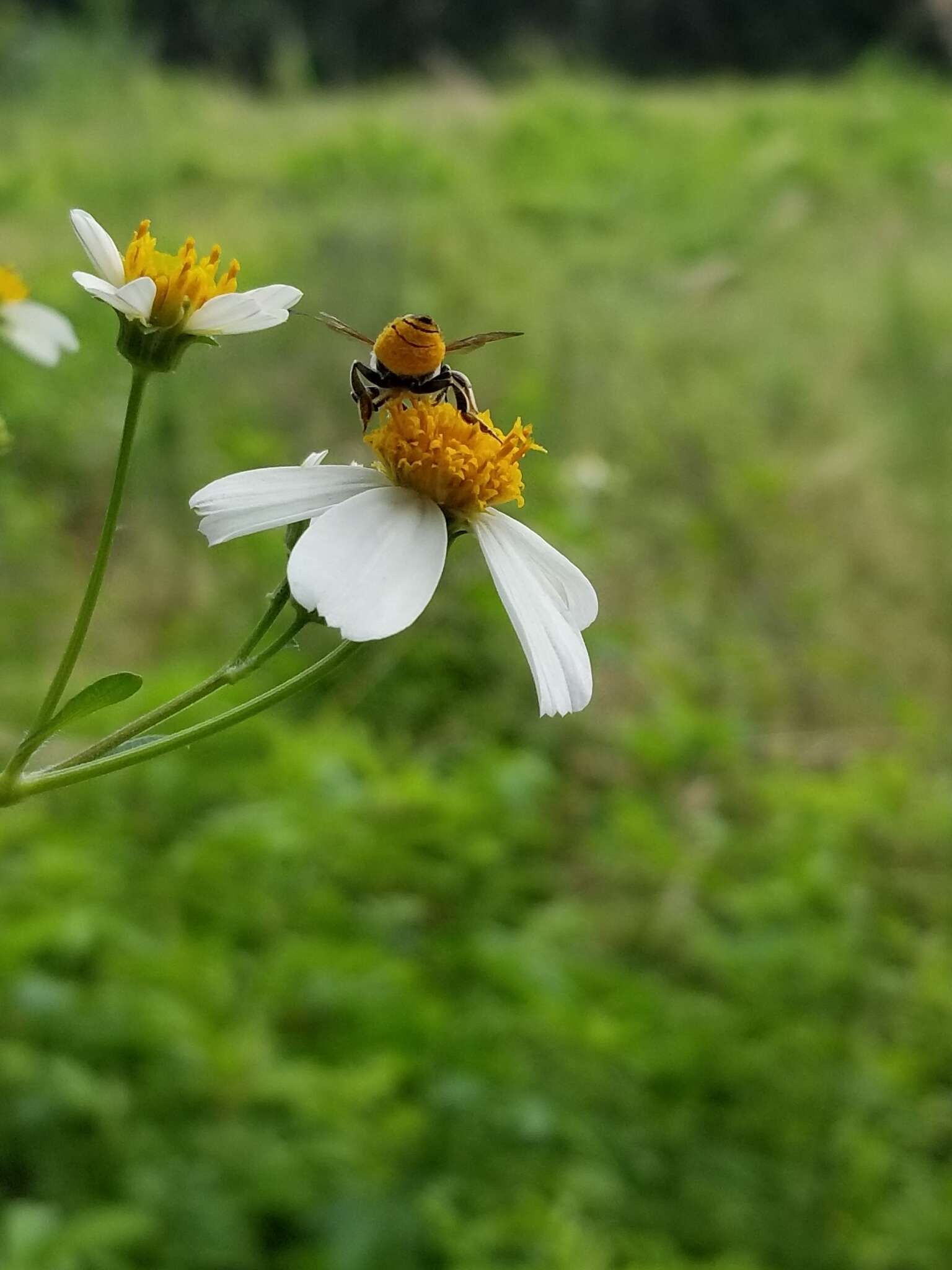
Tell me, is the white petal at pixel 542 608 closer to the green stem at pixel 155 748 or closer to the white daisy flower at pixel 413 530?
the white daisy flower at pixel 413 530

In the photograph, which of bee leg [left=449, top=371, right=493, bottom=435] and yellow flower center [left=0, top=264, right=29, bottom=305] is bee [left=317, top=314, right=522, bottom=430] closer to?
bee leg [left=449, top=371, right=493, bottom=435]

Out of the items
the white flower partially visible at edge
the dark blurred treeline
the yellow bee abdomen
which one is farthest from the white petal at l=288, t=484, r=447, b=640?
the dark blurred treeline

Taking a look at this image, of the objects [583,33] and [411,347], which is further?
[583,33]

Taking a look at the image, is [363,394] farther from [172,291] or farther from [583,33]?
[583,33]

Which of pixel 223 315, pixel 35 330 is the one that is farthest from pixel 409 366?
pixel 35 330

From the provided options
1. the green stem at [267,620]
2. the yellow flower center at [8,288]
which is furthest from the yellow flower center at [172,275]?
the yellow flower center at [8,288]

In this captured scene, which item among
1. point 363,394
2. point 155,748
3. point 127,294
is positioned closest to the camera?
point 155,748

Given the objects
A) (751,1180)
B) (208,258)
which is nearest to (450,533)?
(208,258)

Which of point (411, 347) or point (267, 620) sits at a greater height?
point (411, 347)

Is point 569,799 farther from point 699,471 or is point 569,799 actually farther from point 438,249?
point 438,249
